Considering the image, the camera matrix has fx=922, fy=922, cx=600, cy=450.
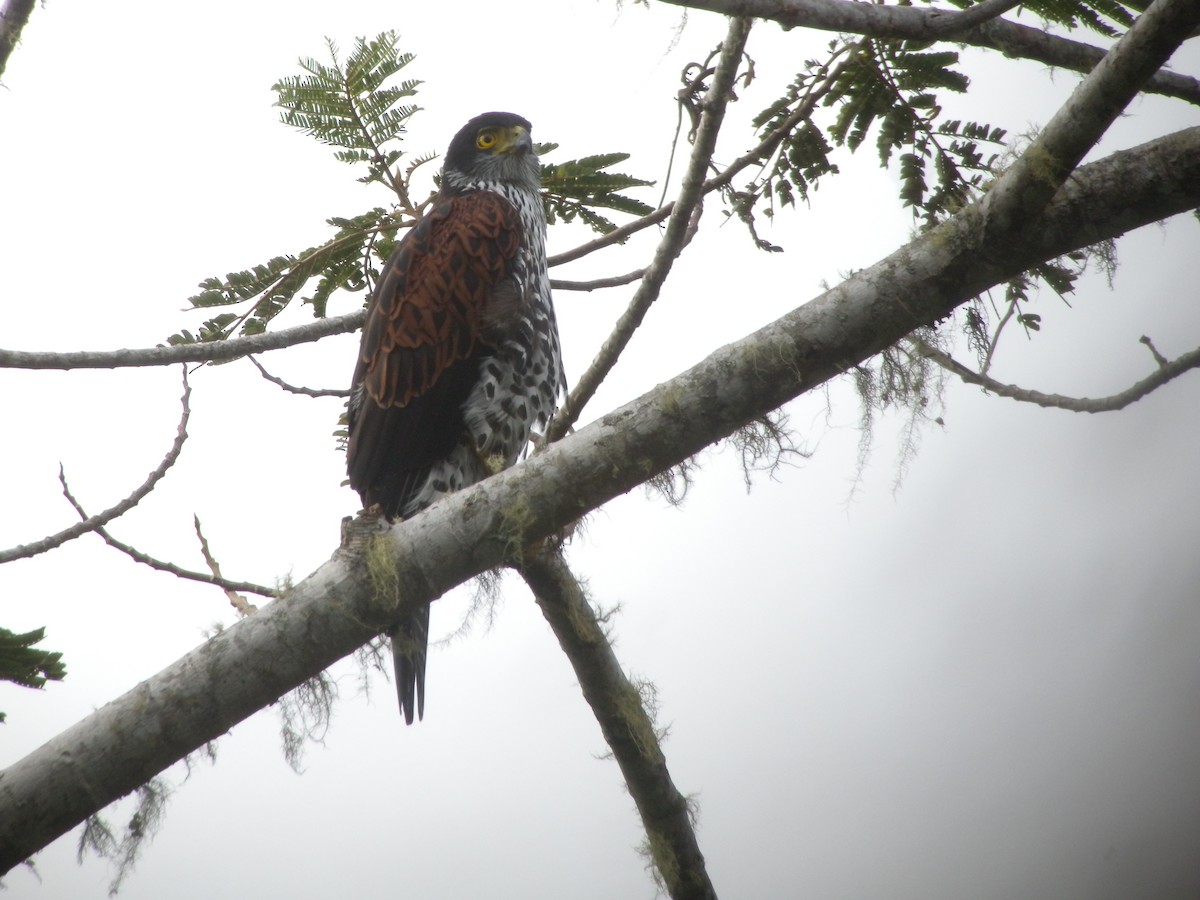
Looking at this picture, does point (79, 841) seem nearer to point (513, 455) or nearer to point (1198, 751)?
point (513, 455)

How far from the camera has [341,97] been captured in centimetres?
335

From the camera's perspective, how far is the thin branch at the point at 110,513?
111 inches

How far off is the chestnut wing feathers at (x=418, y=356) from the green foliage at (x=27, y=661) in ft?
3.81

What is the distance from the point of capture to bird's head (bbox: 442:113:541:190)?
4230 mm

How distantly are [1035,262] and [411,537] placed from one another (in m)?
1.71

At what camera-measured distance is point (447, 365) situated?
3.47 metres

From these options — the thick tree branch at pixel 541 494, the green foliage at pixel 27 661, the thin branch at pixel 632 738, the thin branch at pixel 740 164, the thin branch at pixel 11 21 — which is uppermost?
the thin branch at pixel 11 21

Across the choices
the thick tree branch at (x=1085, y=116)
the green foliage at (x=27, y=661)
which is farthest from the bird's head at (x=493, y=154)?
the green foliage at (x=27, y=661)

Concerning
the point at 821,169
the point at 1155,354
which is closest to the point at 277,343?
the point at 821,169

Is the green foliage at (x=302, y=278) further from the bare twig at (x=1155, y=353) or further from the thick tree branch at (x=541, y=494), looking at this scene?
the bare twig at (x=1155, y=353)

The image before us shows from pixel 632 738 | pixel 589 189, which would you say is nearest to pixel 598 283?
pixel 589 189

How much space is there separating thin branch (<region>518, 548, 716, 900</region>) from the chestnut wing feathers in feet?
2.92

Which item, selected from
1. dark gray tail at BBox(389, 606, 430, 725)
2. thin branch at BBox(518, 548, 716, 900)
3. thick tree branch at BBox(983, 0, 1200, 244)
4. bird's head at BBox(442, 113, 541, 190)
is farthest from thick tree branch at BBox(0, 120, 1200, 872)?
bird's head at BBox(442, 113, 541, 190)

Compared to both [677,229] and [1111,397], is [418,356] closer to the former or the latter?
[677,229]
